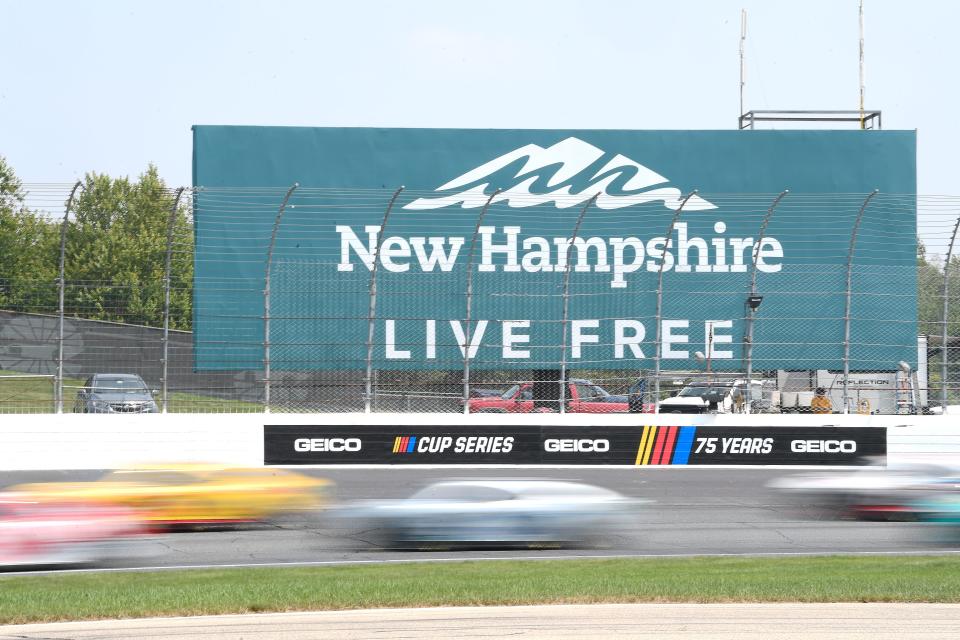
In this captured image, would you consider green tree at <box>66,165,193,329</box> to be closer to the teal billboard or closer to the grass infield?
the teal billboard

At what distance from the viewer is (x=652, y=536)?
1453 cm

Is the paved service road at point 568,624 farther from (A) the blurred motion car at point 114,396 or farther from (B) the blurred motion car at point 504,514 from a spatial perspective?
(A) the blurred motion car at point 114,396

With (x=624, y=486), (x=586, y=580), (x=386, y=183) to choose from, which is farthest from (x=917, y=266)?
(x=586, y=580)

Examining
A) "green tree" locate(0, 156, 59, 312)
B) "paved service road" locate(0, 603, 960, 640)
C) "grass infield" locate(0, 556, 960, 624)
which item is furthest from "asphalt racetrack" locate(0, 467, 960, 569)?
"green tree" locate(0, 156, 59, 312)

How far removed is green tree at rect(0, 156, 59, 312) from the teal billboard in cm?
301

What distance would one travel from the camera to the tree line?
21.0 m

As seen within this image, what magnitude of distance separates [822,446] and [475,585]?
1208 centimetres

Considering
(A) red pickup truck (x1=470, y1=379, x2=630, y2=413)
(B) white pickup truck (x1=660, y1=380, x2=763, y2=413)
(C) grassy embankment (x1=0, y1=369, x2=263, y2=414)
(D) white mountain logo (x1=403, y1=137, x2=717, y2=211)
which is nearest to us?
(C) grassy embankment (x1=0, y1=369, x2=263, y2=414)

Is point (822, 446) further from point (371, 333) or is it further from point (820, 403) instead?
point (371, 333)

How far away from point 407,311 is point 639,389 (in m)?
4.65

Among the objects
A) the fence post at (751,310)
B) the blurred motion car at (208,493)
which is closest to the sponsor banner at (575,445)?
the fence post at (751,310)

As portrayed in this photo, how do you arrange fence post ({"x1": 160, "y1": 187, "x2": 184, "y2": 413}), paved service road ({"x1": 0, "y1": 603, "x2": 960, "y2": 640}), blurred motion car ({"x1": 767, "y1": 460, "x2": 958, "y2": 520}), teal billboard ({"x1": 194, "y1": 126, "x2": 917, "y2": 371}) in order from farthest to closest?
1. teal billboard ({"x1": 194, "y1": 126, "x2": 917, "y2": 371})
2. fence post ({"x1": 160, "y1": 187, "x2": 184, "y2": 413})
3. blurred motion car ({"x1": 767, "y1": 460, "x2": 958, "y2": 520})
4. paved service road ({"x1": 0, "y1": 603, "x2": 960, "y2": 640})

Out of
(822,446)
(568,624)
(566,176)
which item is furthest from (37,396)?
(568,624)

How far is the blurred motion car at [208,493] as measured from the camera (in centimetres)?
1453
